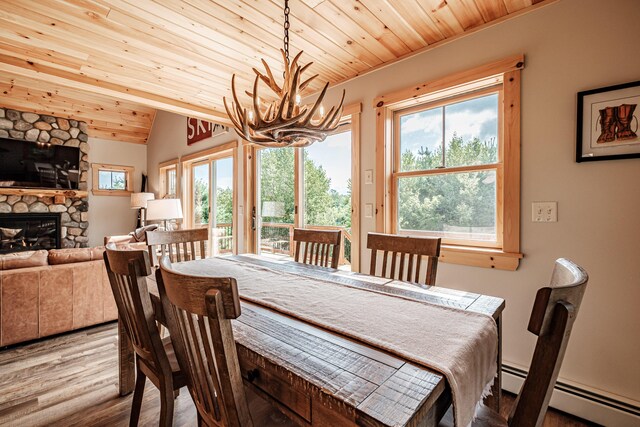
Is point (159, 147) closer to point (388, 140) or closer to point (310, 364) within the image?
point (388, 140)

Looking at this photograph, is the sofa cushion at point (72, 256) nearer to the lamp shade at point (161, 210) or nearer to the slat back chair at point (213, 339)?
the lamp shade at point (161, 210)

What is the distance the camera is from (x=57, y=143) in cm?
556

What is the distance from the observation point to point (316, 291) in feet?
4.81

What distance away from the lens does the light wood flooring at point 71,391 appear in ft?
5.67

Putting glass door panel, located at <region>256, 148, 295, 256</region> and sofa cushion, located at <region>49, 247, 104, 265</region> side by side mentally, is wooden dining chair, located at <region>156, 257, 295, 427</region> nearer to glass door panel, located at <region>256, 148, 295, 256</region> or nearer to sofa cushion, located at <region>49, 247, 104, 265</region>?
sofa cushion, located at <region>49, 247, 104, 265</region>

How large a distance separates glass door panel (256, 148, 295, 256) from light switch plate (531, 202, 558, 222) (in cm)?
240

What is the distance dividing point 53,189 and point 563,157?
7387mm

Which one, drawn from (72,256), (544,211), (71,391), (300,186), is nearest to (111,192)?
(72,256)

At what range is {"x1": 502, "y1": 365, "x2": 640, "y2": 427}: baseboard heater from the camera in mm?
1622

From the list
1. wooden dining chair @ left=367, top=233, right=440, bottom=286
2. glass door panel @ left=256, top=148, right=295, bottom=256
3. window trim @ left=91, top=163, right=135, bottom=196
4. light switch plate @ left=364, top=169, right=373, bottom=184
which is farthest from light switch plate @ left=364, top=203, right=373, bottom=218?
window trim @ left=91, top=163, right=135, bottom=196

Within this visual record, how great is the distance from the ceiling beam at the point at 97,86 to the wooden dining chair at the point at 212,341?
322cm

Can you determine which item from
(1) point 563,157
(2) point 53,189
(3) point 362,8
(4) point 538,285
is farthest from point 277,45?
(2) point 53,189

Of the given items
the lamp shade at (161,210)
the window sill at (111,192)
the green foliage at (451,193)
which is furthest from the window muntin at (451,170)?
the window sill at (111,192)

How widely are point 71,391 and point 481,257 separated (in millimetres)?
2992
